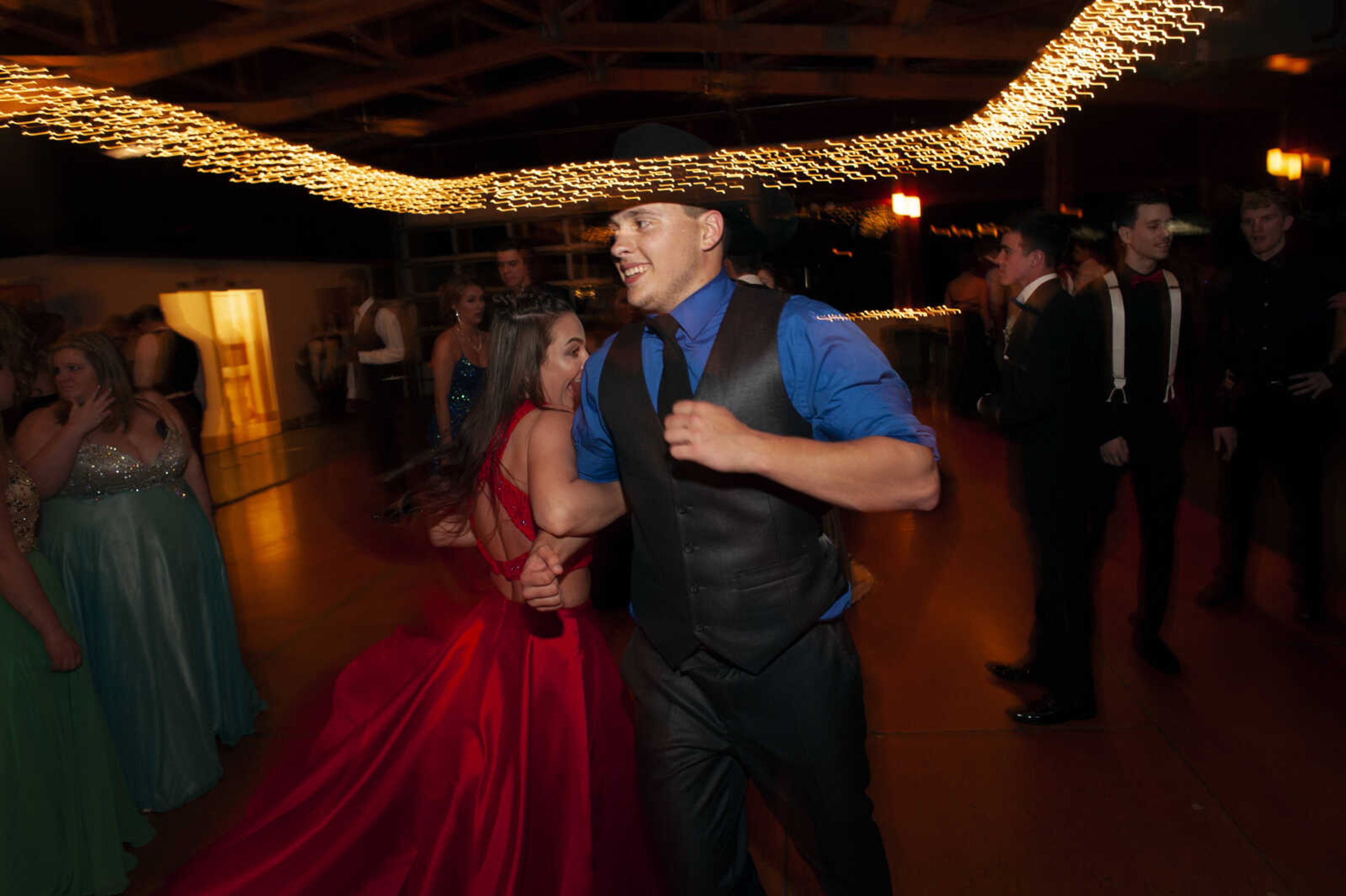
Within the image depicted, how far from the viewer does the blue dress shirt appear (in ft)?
4.19

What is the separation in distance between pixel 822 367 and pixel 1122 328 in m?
1.98

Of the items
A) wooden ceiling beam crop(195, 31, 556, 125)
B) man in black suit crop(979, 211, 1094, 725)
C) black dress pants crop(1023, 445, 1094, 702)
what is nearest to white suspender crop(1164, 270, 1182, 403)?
man in black suit crop(979, 211, 1094, 725)

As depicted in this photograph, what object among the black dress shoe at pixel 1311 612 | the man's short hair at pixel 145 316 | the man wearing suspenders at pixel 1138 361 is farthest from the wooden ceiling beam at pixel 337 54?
the black dress shoe at pixel 1311 612

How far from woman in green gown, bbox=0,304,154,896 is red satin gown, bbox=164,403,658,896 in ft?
2.16

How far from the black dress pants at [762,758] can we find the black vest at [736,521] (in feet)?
0.20

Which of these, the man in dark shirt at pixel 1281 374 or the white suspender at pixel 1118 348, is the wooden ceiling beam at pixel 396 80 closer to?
the man in dark shirt at pixel 1281 374

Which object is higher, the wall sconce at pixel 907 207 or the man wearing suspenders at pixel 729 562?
the wall sconce at pixel 907 207

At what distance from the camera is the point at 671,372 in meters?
1.43

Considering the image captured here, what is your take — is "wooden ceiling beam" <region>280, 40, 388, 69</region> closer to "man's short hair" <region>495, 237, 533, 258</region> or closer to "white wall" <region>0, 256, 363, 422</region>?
"white wall" <region>0, 256, 363, 422</region>

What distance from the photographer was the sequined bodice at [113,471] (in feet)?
8.83

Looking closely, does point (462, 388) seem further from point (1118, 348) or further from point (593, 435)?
point (1118, 348)

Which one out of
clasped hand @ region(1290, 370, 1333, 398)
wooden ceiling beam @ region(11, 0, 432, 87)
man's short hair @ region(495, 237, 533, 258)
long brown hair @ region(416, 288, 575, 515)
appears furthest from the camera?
wooden ceiling beam @ region(11, 0, 432, 87)

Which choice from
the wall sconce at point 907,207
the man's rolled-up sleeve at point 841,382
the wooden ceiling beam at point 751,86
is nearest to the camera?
the man's rolled-up sleeve at point 841,382

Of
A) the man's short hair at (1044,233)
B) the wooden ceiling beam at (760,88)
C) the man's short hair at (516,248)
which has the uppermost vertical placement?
the wooden ceiling beam at (760,88)
